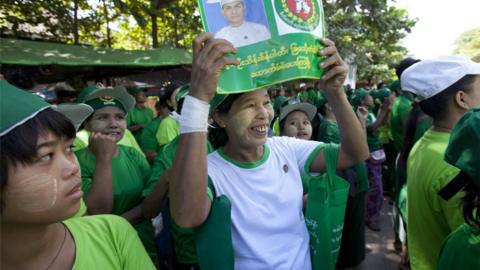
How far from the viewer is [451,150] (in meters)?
1.29

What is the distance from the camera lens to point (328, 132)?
3.87 m

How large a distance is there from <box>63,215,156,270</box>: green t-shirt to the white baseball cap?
1633 millimetres

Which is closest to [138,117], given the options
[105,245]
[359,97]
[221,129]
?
[359,97]

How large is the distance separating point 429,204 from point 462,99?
1.90 feet

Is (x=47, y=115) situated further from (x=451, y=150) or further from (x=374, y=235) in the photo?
(x=374, y=235)

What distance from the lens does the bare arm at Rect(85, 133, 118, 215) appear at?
2.09 m

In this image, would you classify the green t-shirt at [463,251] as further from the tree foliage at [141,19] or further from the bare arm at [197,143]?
the tree foliage at [141,19]

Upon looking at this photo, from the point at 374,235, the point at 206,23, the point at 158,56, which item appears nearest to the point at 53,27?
the point at 158,56

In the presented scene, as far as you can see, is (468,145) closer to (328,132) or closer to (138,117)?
(328,132)

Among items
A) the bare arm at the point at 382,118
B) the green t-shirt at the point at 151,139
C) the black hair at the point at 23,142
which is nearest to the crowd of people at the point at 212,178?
the black hair at the point at 23,142

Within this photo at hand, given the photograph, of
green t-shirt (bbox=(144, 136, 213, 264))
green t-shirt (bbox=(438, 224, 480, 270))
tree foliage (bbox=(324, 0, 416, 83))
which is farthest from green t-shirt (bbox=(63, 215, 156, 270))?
tree foliage (bbox=(324, 0, 416, 83))

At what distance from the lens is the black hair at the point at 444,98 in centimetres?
194

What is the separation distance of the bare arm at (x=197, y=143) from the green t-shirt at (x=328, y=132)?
2.60 meters

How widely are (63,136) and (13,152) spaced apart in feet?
0.51
